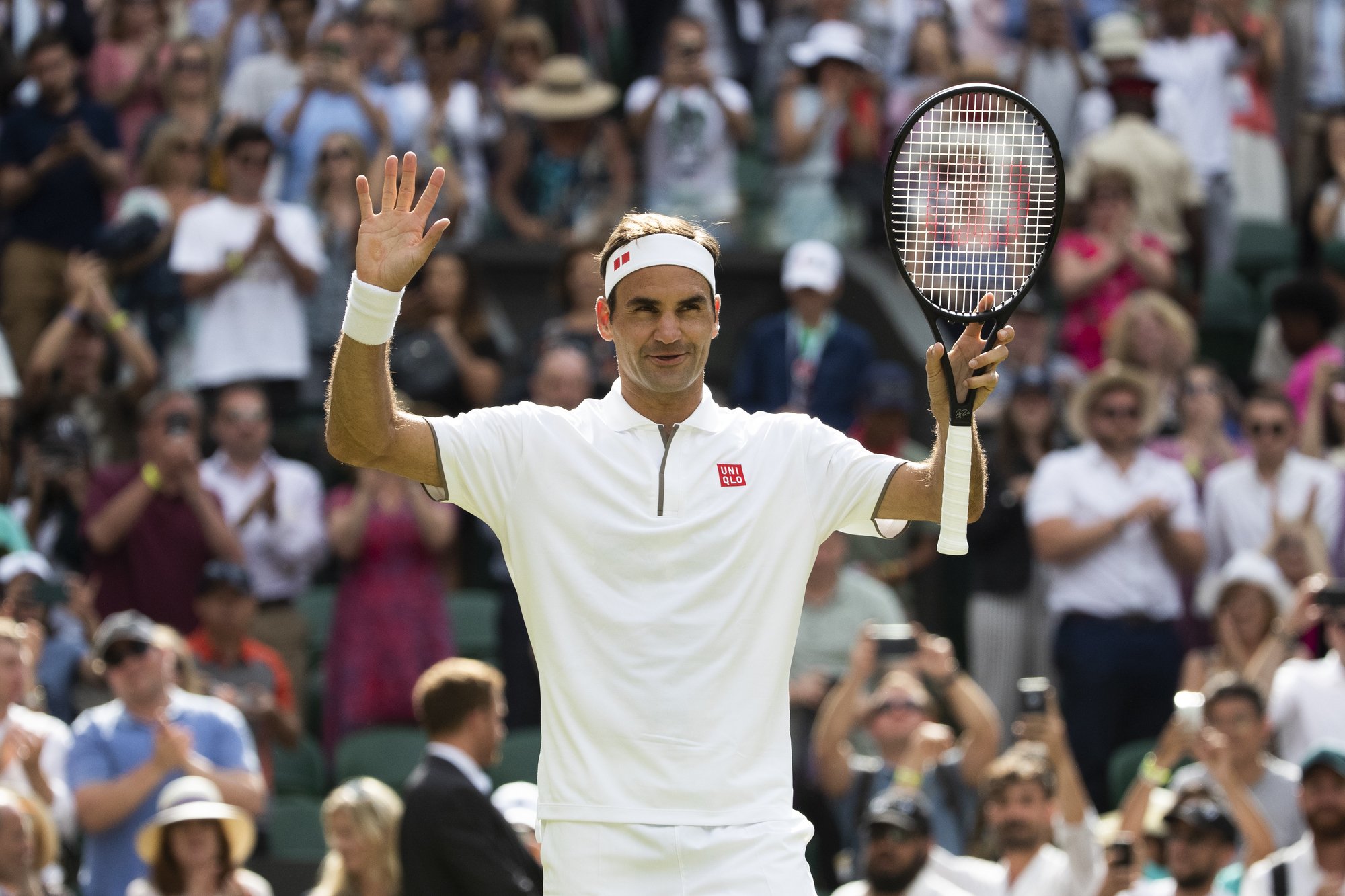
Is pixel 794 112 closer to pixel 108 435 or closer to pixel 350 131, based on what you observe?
pixel 350 131

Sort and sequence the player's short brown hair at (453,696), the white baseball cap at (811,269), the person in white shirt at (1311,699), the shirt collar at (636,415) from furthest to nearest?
the white baseball cap at (811,269)
the person in white shirt at (1311,699)
the player's short brown hair at (453,696)
the shirt collar at (636,415)

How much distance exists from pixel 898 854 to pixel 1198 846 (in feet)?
3.50

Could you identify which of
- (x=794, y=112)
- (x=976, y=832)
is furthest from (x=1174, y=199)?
(x=976, y=832)

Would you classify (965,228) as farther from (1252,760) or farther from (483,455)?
(1252,760)

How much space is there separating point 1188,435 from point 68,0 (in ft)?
24.5

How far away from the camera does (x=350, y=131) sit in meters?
12.7

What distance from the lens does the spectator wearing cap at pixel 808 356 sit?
11.7m

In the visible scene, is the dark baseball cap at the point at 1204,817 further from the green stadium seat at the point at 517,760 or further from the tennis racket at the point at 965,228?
the tennis racket at the point at 965,228

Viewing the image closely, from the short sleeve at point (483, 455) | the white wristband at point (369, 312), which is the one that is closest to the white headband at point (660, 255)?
the short sleeve at point (483, 455)

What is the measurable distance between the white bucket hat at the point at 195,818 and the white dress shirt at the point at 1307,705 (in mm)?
4248

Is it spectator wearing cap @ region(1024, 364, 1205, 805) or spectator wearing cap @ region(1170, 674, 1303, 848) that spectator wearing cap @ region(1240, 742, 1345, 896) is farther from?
spectator wearing cap @ region(1024, 364, 1205, 805)

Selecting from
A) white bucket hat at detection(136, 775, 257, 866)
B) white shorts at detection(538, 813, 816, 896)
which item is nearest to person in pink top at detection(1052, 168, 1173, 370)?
white bucket hat at detection(136, 775, 257, 866)

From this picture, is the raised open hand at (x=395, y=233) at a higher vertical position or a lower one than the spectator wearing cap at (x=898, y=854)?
higher

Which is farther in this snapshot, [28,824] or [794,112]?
[794,112]
